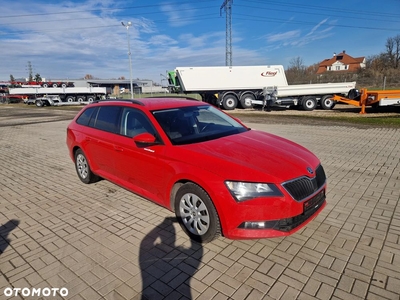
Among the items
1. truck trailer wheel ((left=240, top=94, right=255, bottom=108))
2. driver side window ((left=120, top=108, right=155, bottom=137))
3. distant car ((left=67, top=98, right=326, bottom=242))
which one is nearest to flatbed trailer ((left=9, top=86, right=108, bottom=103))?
truck trailer wheel ((left=240, top=94, right=255, bottom=108))

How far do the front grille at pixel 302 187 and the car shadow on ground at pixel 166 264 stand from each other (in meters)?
1.19

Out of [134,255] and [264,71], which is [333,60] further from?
[134,255]

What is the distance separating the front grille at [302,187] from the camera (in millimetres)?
2721

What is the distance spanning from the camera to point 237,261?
2773mm

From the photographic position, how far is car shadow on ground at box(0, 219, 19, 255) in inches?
124

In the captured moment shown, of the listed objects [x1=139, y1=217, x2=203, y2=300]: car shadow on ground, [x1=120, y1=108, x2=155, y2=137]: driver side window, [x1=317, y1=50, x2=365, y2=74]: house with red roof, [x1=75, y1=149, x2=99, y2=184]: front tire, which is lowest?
[x1=139, y1=217, x2=203, y2=300]: car shadow on ground

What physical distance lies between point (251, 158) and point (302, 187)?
62 centimetres

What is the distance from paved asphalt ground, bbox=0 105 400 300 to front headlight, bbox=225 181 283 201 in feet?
2.33

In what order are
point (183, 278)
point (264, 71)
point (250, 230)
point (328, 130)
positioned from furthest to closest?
point (264, 71)
point (328, 130)
point (250, 230)
point (183, 278)

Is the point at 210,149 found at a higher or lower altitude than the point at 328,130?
higher

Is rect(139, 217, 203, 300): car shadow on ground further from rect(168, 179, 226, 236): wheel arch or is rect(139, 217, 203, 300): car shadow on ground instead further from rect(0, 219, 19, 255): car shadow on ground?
rect(0, 219, 19, 255): car shadow on ground

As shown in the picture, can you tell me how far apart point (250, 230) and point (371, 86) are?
37938 millimetres

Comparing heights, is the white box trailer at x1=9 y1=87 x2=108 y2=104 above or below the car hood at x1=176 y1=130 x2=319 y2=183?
above

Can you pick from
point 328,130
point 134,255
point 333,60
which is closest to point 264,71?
point 328,130
